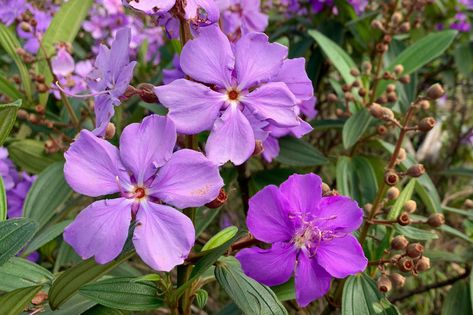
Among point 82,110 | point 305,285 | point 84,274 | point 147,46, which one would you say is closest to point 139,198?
point 84,274

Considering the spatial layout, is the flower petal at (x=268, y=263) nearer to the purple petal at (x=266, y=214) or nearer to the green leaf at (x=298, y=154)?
the purple petal at (x=266, y=214)

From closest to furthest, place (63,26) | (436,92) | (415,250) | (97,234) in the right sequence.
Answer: (97,234) → (415,250) → (436,92) → (63,26)

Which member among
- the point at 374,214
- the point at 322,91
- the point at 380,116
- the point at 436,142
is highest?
the point at 380,116

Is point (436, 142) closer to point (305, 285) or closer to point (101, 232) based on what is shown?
point (305, 285)

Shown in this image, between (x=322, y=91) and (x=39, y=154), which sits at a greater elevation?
(x=39, y=154)

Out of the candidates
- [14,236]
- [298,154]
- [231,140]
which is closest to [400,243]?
[231,140]

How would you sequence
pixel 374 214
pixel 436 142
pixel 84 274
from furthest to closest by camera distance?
1. pixel 436 142
2. pixel 374 214
3. pixel 84 274

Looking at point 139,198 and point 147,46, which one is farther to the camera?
point 147,46

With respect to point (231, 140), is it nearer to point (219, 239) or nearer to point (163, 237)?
point (163, 237)
